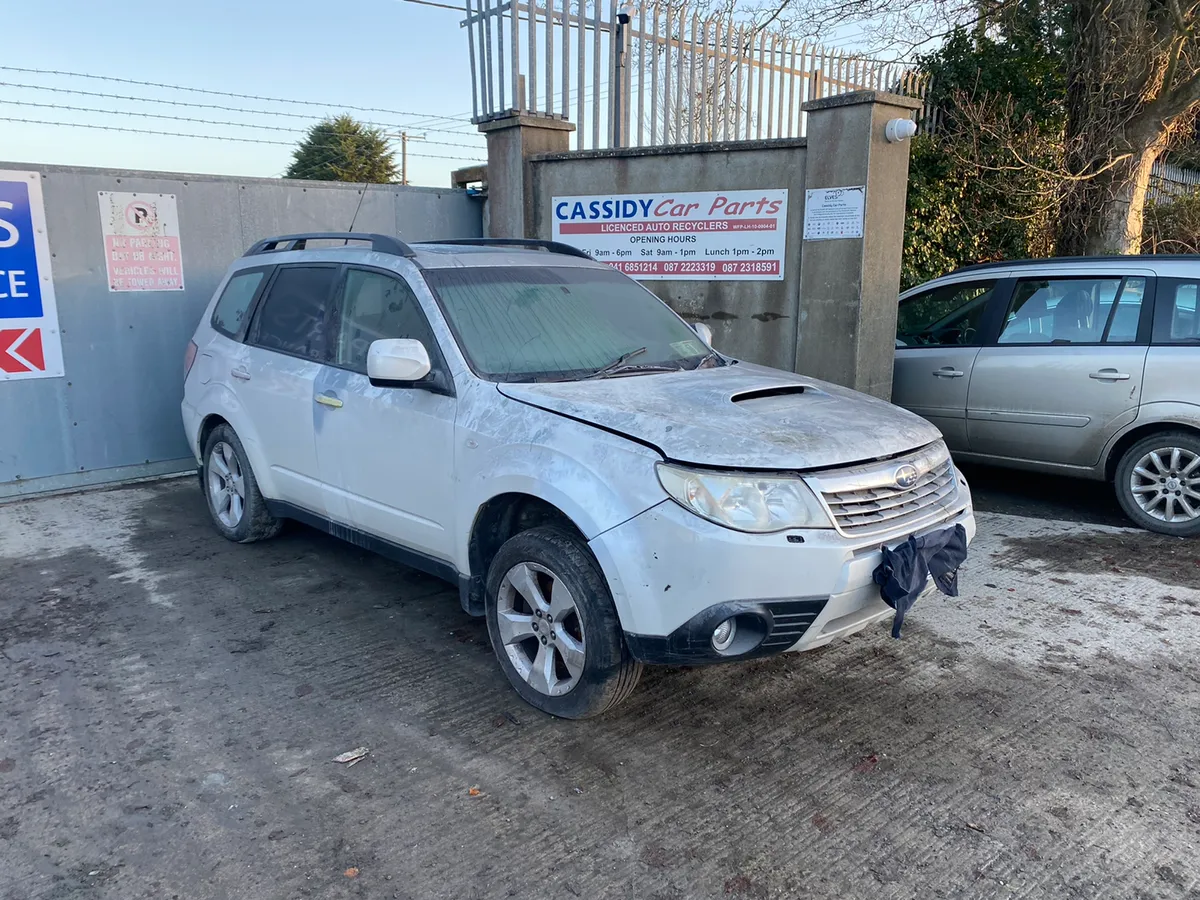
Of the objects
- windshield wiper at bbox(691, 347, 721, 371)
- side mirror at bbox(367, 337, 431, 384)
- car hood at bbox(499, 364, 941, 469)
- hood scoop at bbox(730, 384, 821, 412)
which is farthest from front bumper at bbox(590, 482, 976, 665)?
windshield wiper at bbox(691, 347, 721, 371)

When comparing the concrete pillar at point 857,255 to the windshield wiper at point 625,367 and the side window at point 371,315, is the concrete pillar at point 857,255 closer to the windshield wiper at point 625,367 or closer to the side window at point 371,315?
the windshield wiper at point 625,367

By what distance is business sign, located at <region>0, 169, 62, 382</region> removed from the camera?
21.9 feet

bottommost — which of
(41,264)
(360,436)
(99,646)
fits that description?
(99,646)

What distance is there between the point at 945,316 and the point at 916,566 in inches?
179

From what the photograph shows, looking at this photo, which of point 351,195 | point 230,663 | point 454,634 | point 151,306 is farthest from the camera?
point 351,195

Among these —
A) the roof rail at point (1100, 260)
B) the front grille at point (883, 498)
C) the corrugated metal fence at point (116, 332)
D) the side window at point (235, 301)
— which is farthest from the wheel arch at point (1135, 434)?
the corrugated metal fence at point (116, 332)

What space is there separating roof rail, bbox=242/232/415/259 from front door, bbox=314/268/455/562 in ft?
0.45

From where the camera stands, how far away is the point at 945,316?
7.35 m

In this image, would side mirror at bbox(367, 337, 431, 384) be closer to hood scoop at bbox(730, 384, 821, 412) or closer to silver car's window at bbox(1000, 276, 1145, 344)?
hood scoop at bbox(730, 384, 821, 412)

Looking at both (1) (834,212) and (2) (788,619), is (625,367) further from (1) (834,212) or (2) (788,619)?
(1) (834,212)

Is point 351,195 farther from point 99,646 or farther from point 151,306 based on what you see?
point 99,646

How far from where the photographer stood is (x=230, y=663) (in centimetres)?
420

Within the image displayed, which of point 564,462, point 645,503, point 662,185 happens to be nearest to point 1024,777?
point 645,503

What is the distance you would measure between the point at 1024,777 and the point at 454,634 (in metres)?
2.56
